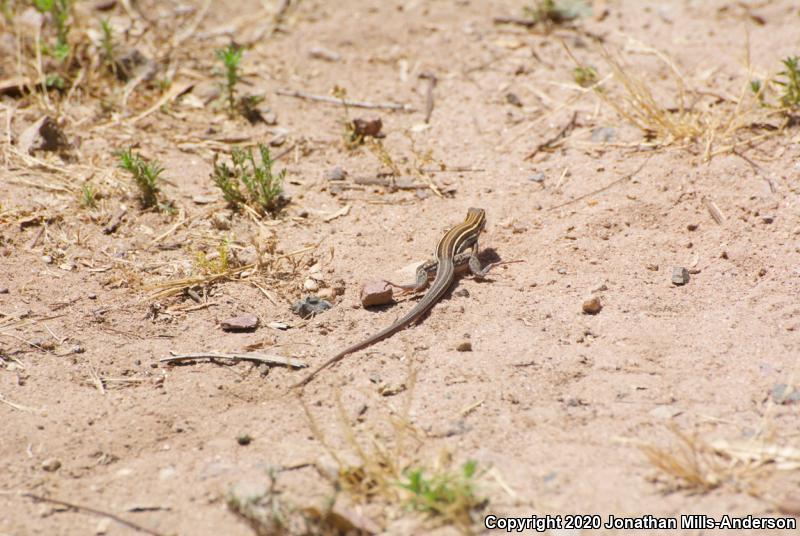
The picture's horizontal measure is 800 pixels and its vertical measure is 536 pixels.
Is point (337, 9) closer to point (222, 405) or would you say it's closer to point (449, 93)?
point (449, 93)

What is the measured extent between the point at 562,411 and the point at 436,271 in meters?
1.54

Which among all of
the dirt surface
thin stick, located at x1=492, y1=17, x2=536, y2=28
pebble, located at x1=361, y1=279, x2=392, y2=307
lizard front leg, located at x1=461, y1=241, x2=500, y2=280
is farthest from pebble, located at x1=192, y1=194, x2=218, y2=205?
thin stick, located at x1=492, y1=17, x2=536, y2=28

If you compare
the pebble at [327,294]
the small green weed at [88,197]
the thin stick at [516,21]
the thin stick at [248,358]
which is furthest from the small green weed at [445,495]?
the thin stick at [516,21]

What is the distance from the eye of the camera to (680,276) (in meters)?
4.76

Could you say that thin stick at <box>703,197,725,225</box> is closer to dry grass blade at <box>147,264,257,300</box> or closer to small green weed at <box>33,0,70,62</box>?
dry grass blade at <box>147,264,257,300</box>

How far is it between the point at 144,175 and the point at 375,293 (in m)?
2.03

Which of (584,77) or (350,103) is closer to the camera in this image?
(584,77)

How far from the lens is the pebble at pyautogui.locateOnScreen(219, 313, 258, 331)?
15.0 ft

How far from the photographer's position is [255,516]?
3189mm

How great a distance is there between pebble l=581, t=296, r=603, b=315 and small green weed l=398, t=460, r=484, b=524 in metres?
1.64

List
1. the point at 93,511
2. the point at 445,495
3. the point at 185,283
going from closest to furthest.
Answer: the point at 445,495 < the point at 93,511 < the point at 185,283

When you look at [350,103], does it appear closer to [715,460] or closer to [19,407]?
[19,407]

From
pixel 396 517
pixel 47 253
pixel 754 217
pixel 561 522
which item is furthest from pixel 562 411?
pixel 47 253

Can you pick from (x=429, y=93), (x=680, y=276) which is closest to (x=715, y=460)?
(x=680, y=276)
